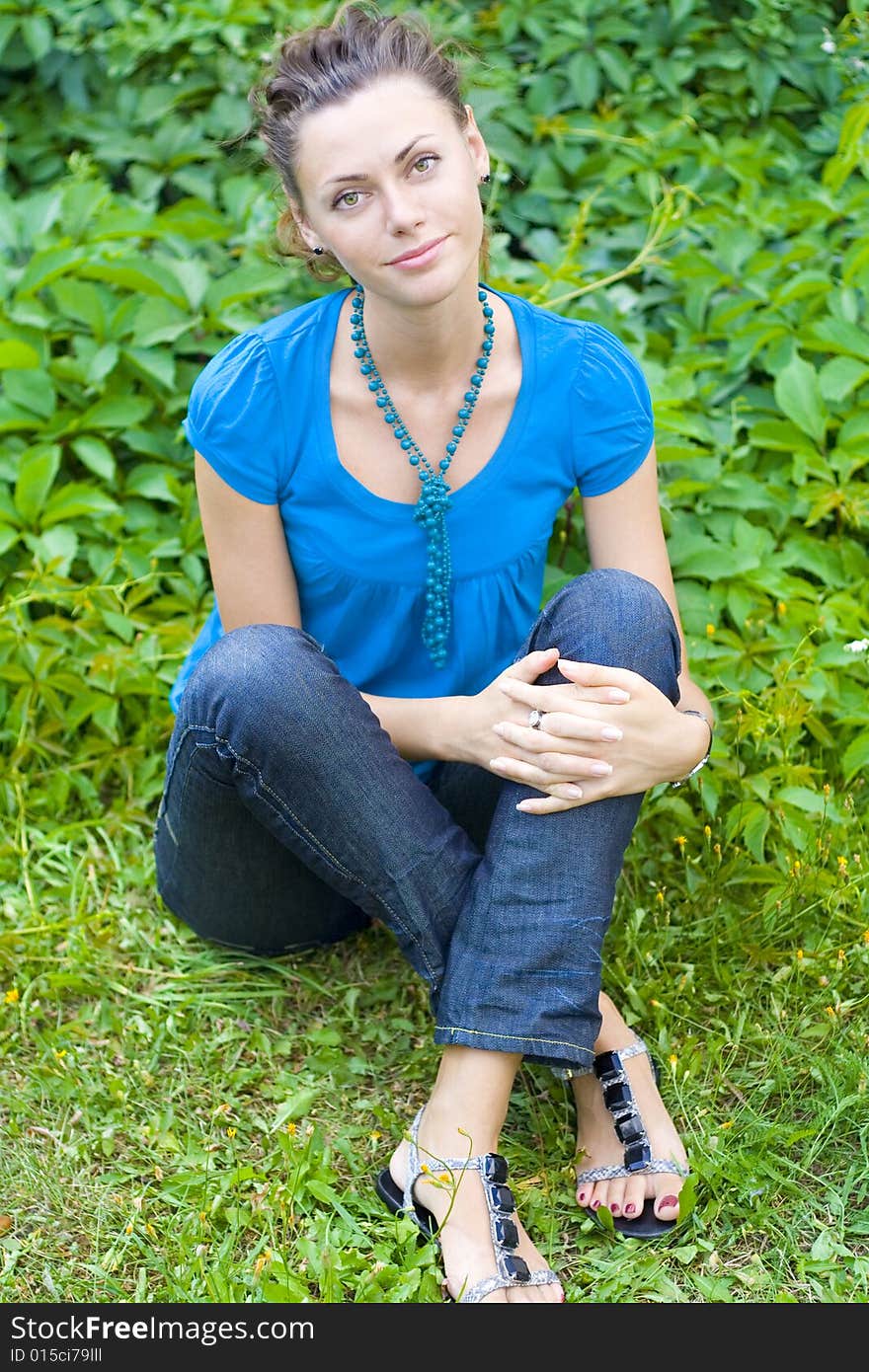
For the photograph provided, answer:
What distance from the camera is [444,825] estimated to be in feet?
6.02

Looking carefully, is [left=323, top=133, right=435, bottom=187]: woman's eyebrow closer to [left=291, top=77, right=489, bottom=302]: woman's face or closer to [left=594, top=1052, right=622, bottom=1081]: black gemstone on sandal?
[left=291, top=77, right=489, bottom=302]: woman's face

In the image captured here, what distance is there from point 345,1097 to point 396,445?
912mm

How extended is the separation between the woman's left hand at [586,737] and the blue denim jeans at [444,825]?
0.03m

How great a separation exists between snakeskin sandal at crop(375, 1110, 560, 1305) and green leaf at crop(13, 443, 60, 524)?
1.38m

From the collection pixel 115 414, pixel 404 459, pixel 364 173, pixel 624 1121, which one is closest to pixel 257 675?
pixel 404 459

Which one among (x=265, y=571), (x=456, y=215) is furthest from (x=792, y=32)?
(x=265, y=571)

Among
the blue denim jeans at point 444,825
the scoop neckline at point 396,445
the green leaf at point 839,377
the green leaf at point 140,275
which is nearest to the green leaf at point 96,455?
the green leaf at point 140,275

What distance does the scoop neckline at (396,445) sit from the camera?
6.34ft

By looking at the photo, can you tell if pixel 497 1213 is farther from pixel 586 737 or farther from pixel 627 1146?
pixel 586 737

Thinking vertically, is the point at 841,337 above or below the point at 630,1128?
above

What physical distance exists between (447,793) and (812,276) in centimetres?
130

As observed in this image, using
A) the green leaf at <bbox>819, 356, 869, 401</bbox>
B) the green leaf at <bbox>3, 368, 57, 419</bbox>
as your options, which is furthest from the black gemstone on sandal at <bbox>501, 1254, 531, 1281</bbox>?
the green leaf at <bbox>3, 368, 57, 419</bbox>

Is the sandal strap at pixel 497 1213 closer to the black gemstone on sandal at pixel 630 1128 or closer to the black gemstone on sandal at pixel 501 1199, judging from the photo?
the black gemstone on sandal at pixel 501 1199

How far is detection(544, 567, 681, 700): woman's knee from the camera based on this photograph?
5.82 feet
